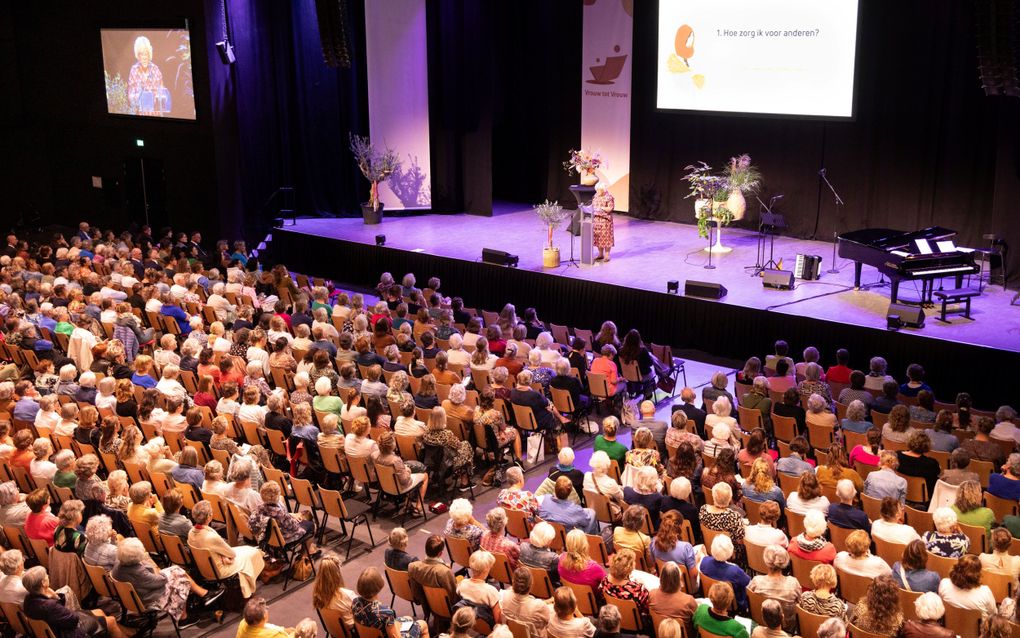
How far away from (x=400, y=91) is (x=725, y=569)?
14.9m

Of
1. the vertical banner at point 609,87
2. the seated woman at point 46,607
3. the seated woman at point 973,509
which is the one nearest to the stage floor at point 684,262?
the vertical banner at point 609,87

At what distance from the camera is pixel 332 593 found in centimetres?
609

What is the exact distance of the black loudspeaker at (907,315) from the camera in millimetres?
11672

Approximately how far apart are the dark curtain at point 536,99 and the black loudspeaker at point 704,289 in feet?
26.1

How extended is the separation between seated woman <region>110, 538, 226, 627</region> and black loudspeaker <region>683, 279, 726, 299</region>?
324 inches

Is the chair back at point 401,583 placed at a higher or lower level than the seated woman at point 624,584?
lower

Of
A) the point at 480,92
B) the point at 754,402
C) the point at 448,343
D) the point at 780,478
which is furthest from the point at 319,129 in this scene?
the point at 780,478

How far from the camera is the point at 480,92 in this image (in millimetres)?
19188

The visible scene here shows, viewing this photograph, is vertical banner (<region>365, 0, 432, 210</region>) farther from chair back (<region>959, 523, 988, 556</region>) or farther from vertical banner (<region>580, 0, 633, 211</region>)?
chair back (<region>959, 523, 988, 556</region>)

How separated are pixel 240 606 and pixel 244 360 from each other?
13.0ft

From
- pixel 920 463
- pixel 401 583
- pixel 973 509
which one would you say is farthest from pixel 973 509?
pixel 401 583

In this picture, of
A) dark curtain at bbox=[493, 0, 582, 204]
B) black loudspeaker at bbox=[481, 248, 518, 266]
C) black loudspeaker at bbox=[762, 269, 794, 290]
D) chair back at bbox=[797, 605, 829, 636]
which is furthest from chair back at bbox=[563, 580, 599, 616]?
dark curtain at bbox=[493, 0, 582, 204]

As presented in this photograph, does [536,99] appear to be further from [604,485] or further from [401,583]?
[401,583]

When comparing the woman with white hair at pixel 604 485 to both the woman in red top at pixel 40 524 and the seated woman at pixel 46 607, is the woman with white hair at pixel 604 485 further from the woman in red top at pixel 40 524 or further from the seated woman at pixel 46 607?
the woman in red top at pixel 40 524
